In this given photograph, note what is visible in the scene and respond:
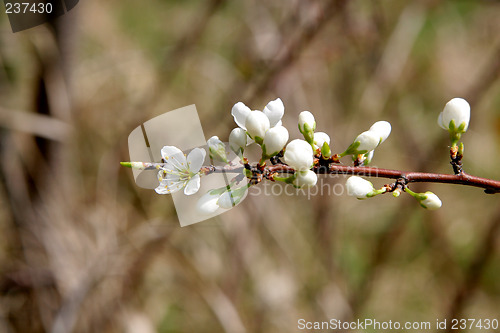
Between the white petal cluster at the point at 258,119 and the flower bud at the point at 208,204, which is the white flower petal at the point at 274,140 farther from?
the flower bud at the point at 208,204

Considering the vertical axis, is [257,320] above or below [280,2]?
below

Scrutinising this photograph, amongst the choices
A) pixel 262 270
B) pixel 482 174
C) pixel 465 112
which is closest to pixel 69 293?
pixel 262 270

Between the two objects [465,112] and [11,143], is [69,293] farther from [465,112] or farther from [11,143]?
[465,112]

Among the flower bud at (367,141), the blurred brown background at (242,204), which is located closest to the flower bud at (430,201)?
the flower bud at (367,141)

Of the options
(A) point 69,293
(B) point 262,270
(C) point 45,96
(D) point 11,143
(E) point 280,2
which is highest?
(E) point 280,2

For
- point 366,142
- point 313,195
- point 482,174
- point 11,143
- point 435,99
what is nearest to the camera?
point 366,142
